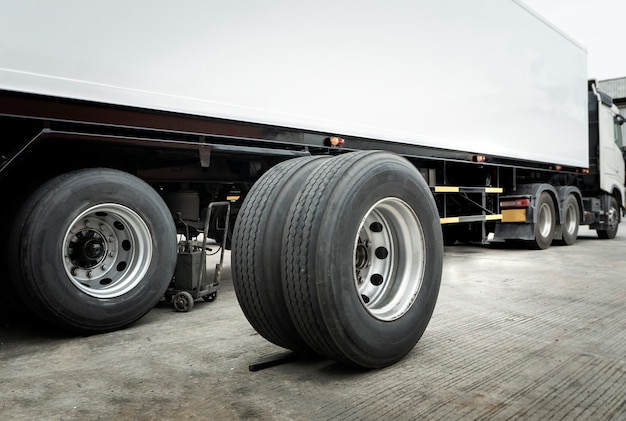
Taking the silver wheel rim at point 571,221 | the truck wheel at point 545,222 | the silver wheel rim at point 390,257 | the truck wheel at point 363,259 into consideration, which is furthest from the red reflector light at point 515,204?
the silver wheel rim at point 390,257

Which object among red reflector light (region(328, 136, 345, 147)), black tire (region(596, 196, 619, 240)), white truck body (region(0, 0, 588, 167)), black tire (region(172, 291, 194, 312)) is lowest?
black tire (region(172, 291, 194, 312))

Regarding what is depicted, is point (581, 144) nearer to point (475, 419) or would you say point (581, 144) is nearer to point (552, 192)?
point (552, 192)

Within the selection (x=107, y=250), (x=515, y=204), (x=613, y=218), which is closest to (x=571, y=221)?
(x=613, y=218)

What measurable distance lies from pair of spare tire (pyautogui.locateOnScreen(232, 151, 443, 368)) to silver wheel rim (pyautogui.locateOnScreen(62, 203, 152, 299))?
1.37 metres

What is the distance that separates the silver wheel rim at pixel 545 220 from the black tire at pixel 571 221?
0.73 meters

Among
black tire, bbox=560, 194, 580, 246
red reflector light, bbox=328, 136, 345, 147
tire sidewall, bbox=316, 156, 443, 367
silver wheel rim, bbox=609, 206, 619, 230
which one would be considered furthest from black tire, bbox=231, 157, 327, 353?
silver wheel rim, bbox=609, 206, 619, 230

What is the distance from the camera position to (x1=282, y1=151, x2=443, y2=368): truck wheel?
2.43 m

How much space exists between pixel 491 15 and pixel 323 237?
5.74 meters

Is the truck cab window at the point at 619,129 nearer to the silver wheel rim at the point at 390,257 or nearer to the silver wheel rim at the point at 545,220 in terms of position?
the silver wheel rim at the point at 545,220

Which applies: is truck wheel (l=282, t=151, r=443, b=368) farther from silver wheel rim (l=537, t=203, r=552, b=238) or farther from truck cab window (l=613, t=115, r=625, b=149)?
truck cab window (l=613, t=115, r=625, b=149)

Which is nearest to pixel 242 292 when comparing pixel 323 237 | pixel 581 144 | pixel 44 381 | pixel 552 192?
pixel 323 237

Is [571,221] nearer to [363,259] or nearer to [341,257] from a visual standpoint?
[363,259]

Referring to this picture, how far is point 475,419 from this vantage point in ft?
6.82

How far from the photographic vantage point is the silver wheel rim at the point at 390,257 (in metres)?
2.96
